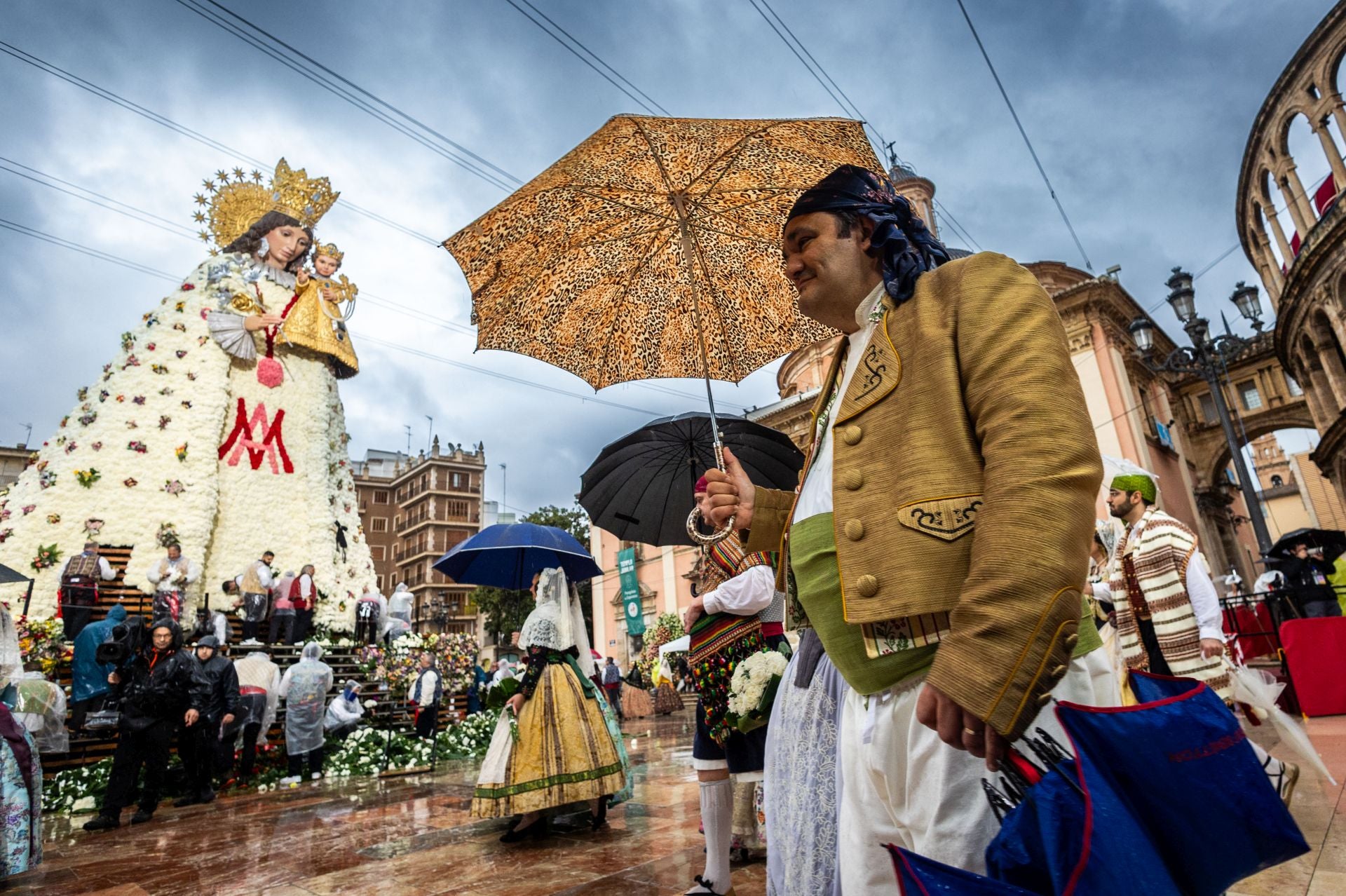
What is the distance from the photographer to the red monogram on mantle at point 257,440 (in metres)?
14.9

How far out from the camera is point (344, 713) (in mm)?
10711

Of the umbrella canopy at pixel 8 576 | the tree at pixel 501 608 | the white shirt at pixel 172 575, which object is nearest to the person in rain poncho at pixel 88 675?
the umbrella canopy at pixel 8 576

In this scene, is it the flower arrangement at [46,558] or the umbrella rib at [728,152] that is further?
the flower arrangement at [46,558]

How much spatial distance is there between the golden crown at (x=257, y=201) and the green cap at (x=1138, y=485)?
1748cm

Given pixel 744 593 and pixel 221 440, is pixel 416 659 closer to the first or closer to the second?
pixel 221 440

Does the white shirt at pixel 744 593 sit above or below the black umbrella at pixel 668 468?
below

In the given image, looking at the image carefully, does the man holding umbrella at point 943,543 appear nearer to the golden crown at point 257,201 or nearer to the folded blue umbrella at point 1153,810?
the folded blue umbrella at point 1153,810

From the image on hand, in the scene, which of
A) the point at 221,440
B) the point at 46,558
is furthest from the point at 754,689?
the point at 221,440

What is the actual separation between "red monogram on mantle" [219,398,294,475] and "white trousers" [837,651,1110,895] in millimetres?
16521

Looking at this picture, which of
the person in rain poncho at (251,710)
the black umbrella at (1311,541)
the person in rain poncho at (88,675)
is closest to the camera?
the person in rain poncho at (251,710)

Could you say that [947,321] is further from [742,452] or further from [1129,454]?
[1129,454]

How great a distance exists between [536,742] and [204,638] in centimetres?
519

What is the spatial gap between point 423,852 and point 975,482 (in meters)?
4.75

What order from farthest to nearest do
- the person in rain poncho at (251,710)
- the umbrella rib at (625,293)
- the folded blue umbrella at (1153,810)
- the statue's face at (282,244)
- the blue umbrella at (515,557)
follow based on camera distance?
the statue's face at (282,244)
the person in rain poncho at (251,710)
the blue umbrella at (515,557)
the umbrella rib at (625,293)
the folded blue umbrella at (1153,810)
